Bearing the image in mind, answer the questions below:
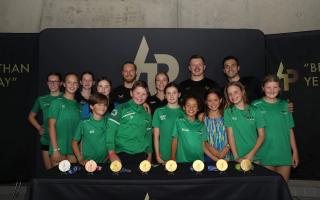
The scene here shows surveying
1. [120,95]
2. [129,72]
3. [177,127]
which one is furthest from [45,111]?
[177,127]

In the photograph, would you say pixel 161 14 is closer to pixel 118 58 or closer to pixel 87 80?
pixel 118 58

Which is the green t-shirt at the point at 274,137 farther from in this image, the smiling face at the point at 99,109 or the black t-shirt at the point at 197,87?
the smiling face at the point at 99,109

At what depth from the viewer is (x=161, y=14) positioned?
5594 mm

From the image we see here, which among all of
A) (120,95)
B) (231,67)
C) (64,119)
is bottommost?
(64,119)

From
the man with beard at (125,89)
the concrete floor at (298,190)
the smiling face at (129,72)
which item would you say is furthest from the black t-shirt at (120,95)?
the concrete floor at (298,190)

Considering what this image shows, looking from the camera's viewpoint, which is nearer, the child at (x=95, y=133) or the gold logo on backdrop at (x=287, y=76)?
the child at (x=95, y=133)

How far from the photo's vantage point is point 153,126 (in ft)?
11.8

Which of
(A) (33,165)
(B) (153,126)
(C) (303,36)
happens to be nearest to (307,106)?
(C) (303,36)

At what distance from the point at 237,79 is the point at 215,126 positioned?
112 cm

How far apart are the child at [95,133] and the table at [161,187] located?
44.1 inches

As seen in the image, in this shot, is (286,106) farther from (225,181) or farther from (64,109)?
(64,109)

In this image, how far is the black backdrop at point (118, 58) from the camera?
191 inches

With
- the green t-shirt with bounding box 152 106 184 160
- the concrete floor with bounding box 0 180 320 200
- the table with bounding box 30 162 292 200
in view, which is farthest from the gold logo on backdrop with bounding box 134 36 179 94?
the table with bounding box 30 162 292 200

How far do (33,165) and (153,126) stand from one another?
2.47 meters
